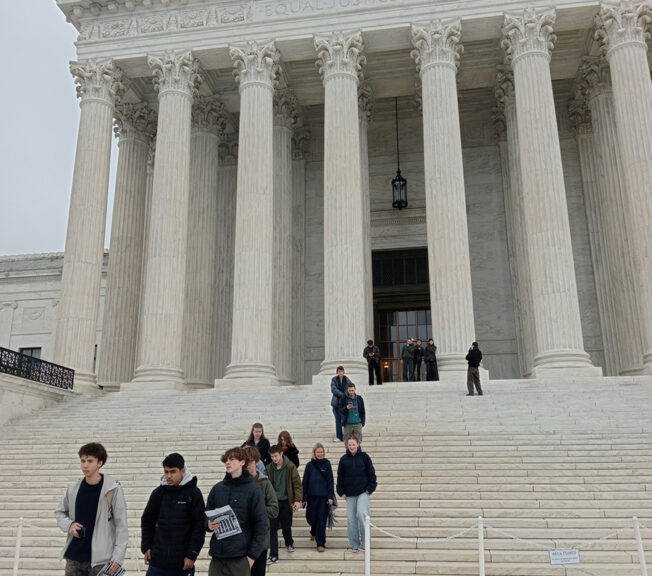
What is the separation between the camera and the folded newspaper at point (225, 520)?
5977mm

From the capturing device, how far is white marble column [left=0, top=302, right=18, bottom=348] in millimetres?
45312

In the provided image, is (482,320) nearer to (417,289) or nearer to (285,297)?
(417,289)

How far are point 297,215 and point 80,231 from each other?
11.9 m

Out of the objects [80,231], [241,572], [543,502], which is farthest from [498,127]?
[241,572]

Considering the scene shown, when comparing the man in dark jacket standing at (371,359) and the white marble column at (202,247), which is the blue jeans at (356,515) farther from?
the white marble column at (202,247)

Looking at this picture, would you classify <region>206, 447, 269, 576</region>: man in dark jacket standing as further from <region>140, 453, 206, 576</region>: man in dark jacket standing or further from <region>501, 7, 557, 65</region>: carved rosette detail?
<region>501, 7, 557, 65</region>: carved rosette detail

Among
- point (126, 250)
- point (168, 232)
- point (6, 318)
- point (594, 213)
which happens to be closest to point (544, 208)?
point (594, 213)

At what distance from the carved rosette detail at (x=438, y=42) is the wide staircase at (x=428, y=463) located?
1351 cm

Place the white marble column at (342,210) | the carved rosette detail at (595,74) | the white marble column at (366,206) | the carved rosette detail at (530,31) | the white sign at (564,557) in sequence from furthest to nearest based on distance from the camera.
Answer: the carved rosette detail at (595,74)
the white marble column at (366,206)
the carved rosette detail at (530,31)
the white marble column at (342,210)
the white sign at (564,557)

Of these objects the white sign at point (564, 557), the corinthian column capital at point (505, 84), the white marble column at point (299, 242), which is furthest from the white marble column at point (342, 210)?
the white sign at point (564, 557)

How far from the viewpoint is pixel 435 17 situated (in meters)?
26.8

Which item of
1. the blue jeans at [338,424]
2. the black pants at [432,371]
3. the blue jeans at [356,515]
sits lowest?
the blue jeans at [356,515]

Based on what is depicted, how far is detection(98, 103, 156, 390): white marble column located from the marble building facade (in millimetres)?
104

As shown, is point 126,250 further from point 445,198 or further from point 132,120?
point 445,198
